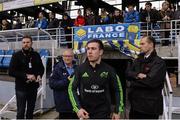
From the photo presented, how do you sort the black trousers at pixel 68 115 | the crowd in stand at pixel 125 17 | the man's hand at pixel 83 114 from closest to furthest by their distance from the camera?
the man's hand at pixel 83 114 < the black trousers at pixel 68 115 < the crowd in stand at pixel 125 17

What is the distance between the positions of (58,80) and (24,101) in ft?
4.01

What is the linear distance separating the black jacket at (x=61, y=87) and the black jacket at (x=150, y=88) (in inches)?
39.9

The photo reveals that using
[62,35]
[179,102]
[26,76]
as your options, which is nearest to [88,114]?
[26,76]

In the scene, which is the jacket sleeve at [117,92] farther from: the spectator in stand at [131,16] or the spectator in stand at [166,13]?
the spectator in stand at [131,16]

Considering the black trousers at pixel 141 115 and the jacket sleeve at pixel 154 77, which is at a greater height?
the jacket sleeve at pixel 154 77

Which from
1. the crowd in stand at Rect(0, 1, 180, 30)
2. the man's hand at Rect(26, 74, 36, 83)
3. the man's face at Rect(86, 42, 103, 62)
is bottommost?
the man's hand at Rect(26, 74, 36, 83)

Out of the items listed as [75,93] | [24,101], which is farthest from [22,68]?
[75,93]

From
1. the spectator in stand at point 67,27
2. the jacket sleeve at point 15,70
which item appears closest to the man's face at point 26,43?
the jacket sleeve at point 15,70

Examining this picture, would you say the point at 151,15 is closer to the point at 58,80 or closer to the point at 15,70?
the point at 15,70

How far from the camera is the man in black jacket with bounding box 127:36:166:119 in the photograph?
4051 millimetres

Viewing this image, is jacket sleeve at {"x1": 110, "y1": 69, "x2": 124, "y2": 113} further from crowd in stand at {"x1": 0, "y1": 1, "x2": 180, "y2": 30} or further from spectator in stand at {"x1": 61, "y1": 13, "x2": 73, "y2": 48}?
spectator in stand at {"x1": 61, "y1": 13, "x2": 73, "y2": 48}

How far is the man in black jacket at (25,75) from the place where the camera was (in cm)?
569

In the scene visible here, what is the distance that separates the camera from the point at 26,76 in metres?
5.66

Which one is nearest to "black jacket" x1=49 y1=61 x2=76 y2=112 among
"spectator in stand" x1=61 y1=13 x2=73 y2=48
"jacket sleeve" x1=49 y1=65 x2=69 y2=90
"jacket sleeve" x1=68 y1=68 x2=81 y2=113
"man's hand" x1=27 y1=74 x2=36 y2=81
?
"jacket sleeve" x1=49 y1=65 x2=69 y2=90
